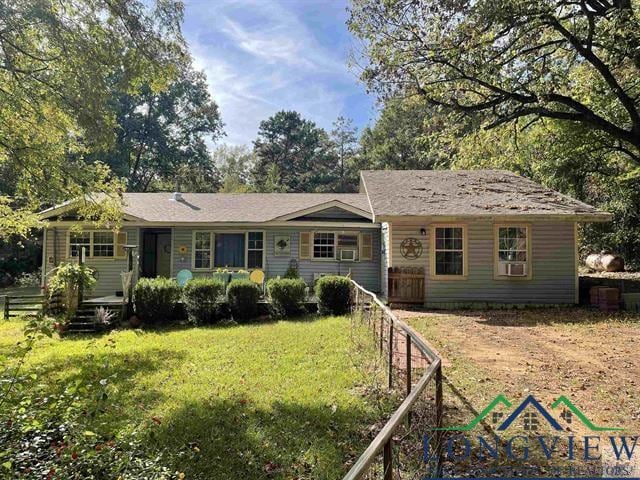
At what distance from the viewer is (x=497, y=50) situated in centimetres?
965

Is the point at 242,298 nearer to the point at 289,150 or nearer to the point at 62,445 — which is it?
the point at 62,445

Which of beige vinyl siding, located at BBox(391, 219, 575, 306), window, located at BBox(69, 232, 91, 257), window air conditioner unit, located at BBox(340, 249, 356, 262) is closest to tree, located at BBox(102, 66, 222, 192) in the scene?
window, located at BBox(69, 232, 91, 257)

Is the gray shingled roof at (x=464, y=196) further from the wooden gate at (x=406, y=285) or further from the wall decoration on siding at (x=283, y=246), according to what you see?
the wall decoration on siding at (x=283, y=246)

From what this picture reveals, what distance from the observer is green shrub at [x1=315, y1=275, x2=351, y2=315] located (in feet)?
36.0

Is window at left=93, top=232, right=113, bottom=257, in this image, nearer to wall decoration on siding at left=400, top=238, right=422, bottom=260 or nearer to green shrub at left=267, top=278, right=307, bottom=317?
green shrub at left=267, top=278, right=307, bottom=317

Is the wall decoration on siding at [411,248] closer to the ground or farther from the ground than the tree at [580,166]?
closer to the ground

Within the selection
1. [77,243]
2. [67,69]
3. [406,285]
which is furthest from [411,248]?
[77,243]

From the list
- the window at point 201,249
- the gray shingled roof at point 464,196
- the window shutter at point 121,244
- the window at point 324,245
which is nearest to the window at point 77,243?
the window shutter at point 121,244

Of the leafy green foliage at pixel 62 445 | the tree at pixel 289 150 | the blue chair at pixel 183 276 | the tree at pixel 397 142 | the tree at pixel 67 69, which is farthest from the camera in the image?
the tree at pixel 289 150

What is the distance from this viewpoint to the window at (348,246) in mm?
14113

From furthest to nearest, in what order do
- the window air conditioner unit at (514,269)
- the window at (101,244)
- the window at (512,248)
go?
the window at (101,244) → the window at (512,248) → the window air conditioner unit at (514,269)

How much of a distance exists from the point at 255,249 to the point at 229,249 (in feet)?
3.07

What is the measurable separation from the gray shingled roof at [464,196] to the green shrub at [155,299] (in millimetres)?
6032

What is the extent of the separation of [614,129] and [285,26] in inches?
346
